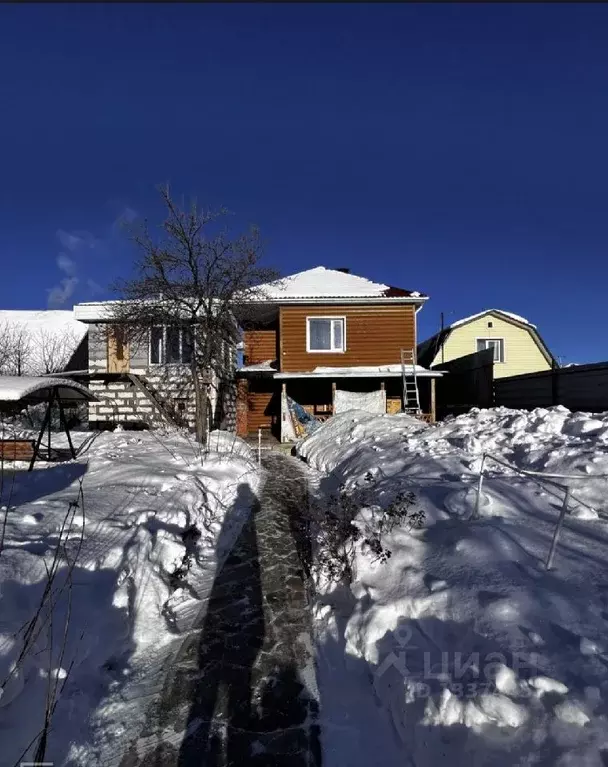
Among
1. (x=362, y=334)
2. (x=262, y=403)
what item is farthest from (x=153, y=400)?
(x=362, y=334)

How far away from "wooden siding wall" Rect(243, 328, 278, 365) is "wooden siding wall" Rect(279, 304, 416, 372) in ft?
7.54

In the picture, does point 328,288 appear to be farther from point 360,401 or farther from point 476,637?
point 476,637

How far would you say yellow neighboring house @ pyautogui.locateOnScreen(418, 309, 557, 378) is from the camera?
1012 inches

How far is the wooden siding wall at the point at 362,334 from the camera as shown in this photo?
681 inches

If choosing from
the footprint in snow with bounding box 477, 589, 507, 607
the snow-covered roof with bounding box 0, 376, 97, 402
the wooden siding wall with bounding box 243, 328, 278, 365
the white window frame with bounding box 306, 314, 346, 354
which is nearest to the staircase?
the wooden siding wall with bounding box 243, 328, 278, 365

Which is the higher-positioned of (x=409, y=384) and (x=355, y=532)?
(x=409, y=384)

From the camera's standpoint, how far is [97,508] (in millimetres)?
5426

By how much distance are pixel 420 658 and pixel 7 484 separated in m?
7.21

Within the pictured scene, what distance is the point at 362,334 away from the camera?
17.4 m

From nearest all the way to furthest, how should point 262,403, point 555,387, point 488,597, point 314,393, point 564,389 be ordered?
1. point 488,597
2. point 564,389
3. point 555,387
4. point 314,393
5. point 262,403

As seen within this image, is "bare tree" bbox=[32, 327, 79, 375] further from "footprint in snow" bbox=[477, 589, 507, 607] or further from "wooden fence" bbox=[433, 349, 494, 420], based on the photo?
"footprint in snow" bbox=[477, 589, 507, 607]

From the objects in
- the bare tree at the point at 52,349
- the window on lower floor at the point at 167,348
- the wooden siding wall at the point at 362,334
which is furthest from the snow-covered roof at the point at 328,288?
the bare tree at the point at 52,349

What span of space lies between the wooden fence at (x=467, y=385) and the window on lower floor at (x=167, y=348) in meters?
10.1

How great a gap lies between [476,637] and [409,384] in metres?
14.6
